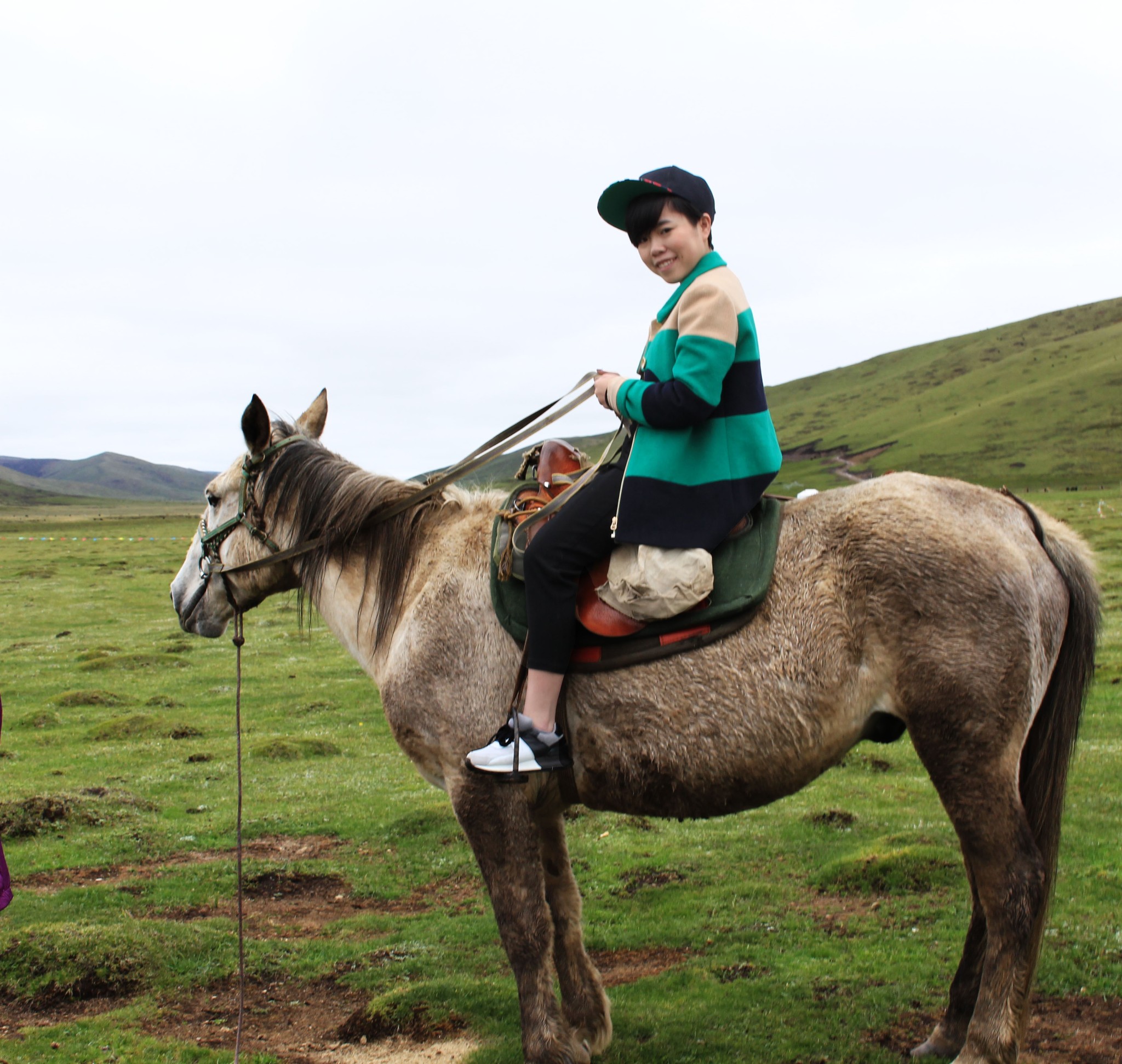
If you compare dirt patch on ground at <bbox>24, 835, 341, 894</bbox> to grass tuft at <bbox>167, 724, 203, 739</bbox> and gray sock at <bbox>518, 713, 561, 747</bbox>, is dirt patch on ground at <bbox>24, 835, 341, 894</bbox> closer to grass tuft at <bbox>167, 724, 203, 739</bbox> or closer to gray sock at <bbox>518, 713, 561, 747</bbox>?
gray sock at <bbox>518, 713, 561, 747</bbox>

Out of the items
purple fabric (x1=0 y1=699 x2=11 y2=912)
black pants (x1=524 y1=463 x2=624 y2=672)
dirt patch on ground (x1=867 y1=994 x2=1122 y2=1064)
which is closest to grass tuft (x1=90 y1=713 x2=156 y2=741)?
purple fabric (x1=0 y1=699 x2=11 y2=912)

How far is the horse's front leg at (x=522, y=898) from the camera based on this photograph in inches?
181

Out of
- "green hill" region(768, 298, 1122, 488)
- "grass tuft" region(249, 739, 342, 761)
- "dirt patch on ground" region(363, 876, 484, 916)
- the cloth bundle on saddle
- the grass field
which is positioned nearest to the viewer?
the cloth bundle on saddle

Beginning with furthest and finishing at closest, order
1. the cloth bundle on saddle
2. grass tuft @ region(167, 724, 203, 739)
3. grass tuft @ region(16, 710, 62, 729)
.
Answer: grass tuft @ region(16, 710, 62, 729) → grass tuft @ region(167, 724, 203, 739) → the cloth bundle on saddle

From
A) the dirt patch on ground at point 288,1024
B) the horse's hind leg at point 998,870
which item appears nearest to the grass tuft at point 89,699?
the dirt patch on ground at point 288,1024

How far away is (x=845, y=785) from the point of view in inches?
464

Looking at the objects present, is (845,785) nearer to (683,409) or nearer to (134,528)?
(683,409)

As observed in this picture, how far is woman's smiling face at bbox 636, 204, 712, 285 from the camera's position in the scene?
14.7 ft

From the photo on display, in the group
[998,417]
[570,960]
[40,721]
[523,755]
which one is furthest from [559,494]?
[998,417]

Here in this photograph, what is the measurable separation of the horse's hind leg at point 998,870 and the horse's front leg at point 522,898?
6.51ft

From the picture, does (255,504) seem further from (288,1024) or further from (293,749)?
(293,749)

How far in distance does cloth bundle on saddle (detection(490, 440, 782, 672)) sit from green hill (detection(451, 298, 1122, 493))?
84.9m

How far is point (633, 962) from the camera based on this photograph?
6895 millimetres

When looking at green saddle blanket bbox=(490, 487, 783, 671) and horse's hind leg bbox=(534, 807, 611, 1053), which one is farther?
horse's hind leg bbox=(534, 807, 611, 1053)
